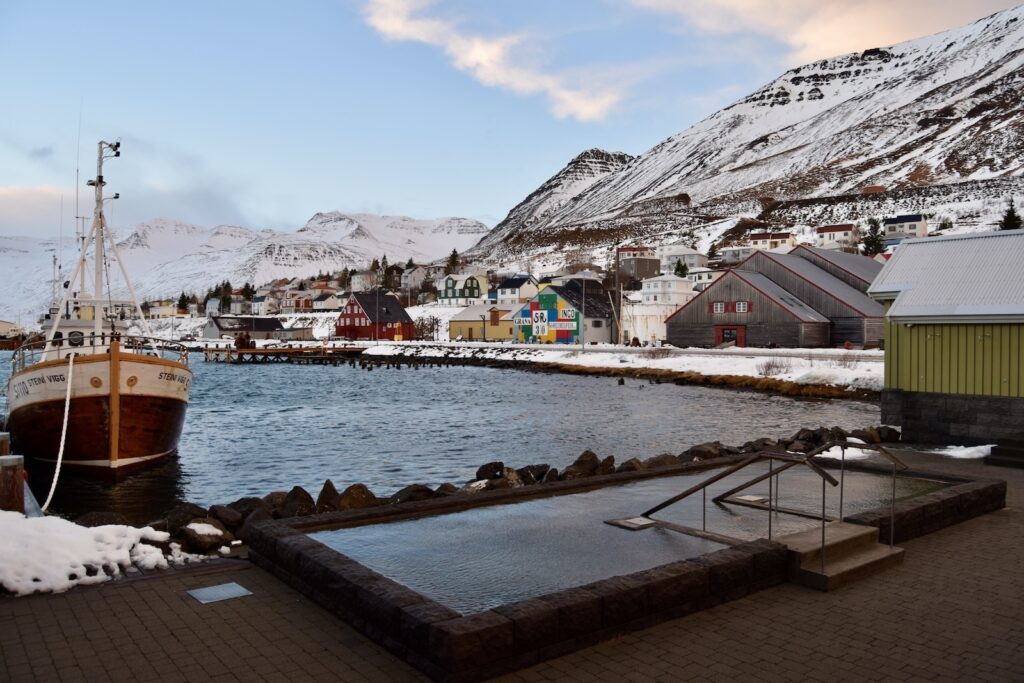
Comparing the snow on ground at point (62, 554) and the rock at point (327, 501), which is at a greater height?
the snow on ground at point (62, 554)

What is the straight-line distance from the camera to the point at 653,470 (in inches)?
498

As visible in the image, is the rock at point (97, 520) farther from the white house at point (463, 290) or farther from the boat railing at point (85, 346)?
the white house at point (463, 290)

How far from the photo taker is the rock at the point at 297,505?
37.2 ft

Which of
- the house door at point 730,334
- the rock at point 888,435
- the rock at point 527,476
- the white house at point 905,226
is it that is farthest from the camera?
the white house at point 905,226

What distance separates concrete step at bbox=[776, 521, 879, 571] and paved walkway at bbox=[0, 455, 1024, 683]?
0.37 m

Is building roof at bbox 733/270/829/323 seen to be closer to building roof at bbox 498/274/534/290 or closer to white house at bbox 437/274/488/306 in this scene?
building roof at bbox 498/274/534/290

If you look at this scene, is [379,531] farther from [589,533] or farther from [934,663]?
[934,663]

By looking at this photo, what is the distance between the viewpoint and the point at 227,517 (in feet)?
33.3

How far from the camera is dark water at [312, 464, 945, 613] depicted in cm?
709

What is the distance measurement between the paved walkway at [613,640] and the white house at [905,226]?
142202mm

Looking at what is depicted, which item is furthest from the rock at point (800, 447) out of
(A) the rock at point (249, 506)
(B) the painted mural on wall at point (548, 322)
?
(B) the painted mural on wall at point (548, 322)

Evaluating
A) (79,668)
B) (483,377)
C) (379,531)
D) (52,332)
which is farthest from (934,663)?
(483,377)

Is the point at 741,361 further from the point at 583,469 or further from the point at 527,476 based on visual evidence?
the point at 583,469

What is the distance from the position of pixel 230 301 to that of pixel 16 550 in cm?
19789
